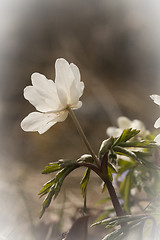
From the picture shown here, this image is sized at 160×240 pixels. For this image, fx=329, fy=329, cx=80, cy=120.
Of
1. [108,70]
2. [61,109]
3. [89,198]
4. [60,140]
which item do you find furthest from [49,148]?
[61,109]

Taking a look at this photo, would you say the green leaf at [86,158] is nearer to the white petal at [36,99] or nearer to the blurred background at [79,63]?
the white petal at [36,99]

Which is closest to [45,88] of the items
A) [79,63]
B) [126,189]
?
[126,189]

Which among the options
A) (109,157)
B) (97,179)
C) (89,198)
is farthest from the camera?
(97,179)

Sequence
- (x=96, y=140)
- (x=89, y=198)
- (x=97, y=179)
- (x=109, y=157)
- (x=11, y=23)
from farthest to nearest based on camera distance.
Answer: (x=11, y=23) < (x=96, y=140) < (x=97, y=179) < (x=89, y=198) < (x=109, y=157)

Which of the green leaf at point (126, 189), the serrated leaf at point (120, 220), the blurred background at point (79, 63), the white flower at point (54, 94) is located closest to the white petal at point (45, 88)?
the white flower at point (54, 94)

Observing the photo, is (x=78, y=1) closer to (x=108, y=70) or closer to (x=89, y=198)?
(x=108, y=70)

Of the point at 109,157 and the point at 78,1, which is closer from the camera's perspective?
the point at 109,157
